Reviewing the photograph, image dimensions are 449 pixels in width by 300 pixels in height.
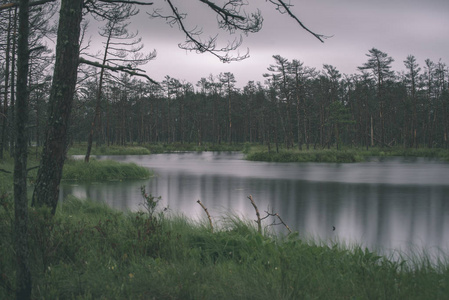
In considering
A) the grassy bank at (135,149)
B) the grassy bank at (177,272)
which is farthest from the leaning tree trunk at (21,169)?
the grassy bank at (135,149)

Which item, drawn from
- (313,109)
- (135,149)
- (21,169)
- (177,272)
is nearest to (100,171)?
(177,272)

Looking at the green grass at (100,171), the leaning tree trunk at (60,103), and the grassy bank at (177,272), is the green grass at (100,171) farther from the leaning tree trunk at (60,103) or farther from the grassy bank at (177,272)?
the grassy bank at (177,272)

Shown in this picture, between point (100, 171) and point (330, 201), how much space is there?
12.2 m

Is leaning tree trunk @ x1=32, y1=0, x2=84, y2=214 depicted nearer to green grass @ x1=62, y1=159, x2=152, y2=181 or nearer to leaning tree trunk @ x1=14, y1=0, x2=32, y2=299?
leaning tree trunk @ x1=14, y1=0, x2=32, y2=299

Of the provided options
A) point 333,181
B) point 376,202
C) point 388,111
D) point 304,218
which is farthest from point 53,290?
point 388,111

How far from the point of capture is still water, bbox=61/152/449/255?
10.3 m

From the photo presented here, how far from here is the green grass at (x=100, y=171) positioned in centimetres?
1993

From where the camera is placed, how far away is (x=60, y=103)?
5742 millimetres

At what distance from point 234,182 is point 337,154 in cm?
2016

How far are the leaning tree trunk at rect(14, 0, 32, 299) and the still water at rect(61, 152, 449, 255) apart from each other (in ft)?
15.1

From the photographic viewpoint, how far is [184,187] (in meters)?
20.1

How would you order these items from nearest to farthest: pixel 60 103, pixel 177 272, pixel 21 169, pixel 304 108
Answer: pixel 21 169, pixel 177 272, pixel 60 103, pixel 304 108

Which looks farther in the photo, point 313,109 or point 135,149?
point 313,109

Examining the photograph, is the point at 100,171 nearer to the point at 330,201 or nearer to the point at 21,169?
the point at 330,201
